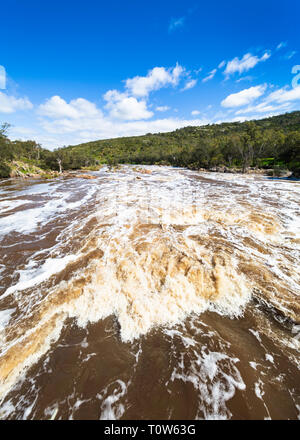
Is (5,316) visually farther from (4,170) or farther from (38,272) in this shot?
(4,170)

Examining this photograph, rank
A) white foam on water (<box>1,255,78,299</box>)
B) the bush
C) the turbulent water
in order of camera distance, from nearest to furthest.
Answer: the turbulent water
white foam on water (<box>1,255,78,299</box>)
the bush

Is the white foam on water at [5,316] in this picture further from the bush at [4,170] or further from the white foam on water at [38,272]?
the bush at [4,170]

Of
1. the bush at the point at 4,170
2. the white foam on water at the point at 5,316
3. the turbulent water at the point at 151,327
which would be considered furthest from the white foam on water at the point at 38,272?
the bush at the point at 4,170

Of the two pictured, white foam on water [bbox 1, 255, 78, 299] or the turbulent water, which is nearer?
the turbulent water

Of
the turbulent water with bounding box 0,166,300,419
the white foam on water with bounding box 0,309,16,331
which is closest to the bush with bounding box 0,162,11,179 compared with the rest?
the turbulent water with bounding box 0,166,300,419

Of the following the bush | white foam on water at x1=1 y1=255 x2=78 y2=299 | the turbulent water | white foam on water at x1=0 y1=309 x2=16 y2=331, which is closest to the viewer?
the turbulent water

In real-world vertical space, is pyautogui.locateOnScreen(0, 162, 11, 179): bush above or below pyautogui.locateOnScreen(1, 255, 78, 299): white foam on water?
above

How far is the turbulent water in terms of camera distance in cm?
274

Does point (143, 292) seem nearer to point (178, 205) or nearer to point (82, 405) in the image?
point (82, 405)

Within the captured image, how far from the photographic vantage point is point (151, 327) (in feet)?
12.8

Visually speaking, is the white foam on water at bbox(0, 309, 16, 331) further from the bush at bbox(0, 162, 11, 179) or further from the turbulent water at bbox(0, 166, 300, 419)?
the bush at bbox(0, 162, 11, 179)
